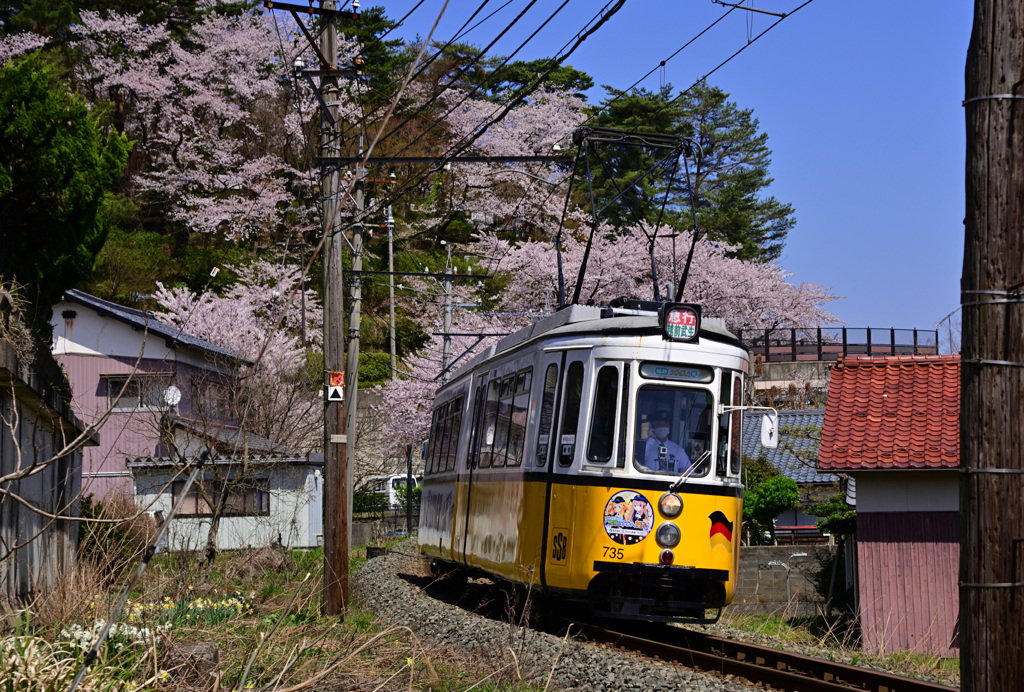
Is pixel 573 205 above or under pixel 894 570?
above

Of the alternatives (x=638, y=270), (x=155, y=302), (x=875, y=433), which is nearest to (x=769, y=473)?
(x=638, y=270)

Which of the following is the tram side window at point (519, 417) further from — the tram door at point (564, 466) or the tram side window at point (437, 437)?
the tram side window at point (437, 437)

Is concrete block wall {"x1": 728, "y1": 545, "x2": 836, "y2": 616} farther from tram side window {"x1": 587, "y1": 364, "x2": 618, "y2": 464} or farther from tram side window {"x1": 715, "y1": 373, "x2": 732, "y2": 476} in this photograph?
tram side window {"x1": 587, "y1": 364, "x2": 618, "y2": 464}

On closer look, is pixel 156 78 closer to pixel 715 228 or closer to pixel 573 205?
pixel 573 205

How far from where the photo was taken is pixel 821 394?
44219 millimetres

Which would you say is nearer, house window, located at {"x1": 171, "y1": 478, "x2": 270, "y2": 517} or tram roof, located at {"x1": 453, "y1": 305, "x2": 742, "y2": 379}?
tram roof, located at {"x1": 453, "y1": 305, "x2": 742, "y2": 379}

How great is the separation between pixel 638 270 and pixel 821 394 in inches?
399

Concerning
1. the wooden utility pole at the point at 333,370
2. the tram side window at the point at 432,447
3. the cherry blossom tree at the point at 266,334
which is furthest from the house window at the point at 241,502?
the wooden utility pole at the point at 333,370

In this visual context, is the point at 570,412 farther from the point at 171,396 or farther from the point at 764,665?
the point at 171,396

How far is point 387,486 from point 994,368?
42.1 meters

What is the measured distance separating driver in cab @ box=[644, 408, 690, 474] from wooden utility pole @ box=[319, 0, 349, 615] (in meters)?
4.57

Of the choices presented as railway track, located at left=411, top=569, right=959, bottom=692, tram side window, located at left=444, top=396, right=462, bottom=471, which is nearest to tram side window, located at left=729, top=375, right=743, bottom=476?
railway track, located at left=411, top=569, right=959, bottom=692

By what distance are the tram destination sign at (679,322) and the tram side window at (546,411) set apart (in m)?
1.17

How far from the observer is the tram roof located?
1039cm
